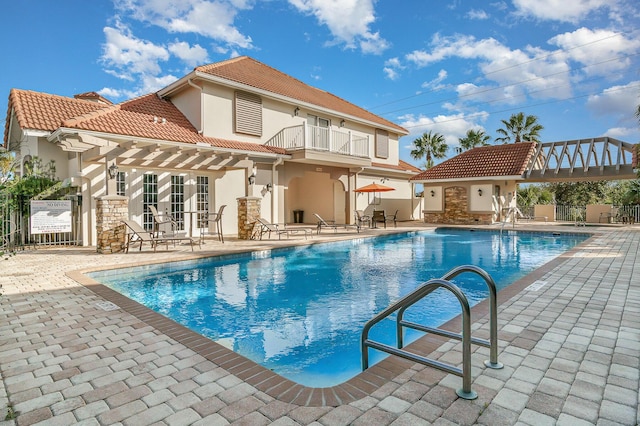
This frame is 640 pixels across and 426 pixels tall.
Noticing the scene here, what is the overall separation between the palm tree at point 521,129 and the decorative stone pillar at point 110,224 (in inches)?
1360

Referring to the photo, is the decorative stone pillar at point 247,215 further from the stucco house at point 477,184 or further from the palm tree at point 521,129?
the palm tree at point 521,129

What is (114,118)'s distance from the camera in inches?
470

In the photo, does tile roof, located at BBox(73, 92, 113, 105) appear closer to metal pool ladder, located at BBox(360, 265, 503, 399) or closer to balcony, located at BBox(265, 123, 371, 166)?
balcony, located at BBox(265, 123, 371, 166)

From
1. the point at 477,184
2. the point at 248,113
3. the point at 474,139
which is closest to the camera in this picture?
the point at 248,113

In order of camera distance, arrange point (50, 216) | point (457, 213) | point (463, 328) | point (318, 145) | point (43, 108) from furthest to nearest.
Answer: point (457, 213) < point (318, 145) < point (43, 108) < point (50, 216) < point (463, 328)

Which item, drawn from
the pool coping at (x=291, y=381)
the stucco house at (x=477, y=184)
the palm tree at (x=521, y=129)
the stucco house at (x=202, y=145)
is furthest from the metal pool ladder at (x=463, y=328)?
the palm tree at (x=521, y=129)

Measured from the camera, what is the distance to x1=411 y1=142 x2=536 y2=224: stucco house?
20.4 metres

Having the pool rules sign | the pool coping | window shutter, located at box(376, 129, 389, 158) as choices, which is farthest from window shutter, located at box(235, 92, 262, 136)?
the pool coping

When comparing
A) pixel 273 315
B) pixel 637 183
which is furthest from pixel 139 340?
pixel 637 183

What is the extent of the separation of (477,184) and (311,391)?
820 inches

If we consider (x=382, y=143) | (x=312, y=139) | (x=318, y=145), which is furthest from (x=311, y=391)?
(x=382, y=143)

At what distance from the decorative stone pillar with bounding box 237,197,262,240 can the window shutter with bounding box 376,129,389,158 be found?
39.0 ft

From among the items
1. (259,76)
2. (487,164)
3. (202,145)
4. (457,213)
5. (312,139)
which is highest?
(259,76)

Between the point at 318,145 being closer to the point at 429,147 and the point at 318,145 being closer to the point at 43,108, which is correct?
the point at 43,108
